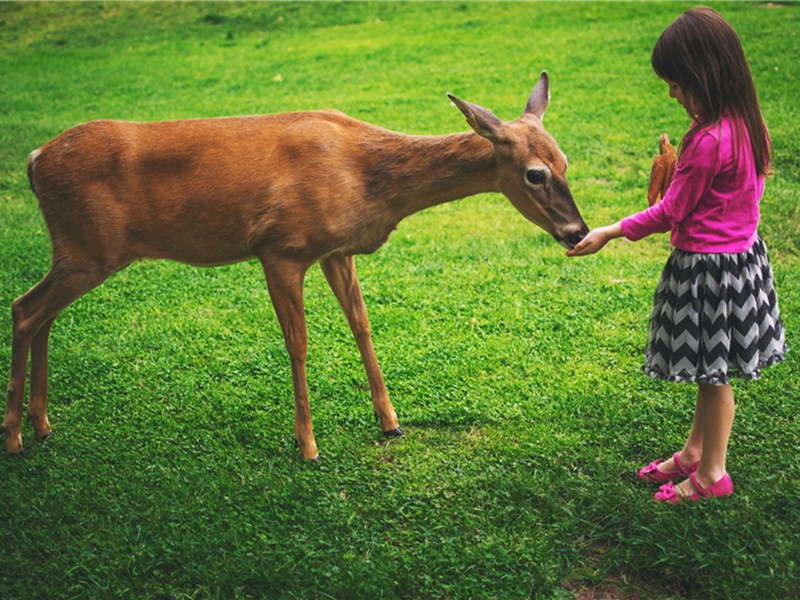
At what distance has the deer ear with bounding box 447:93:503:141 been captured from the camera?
391 cm

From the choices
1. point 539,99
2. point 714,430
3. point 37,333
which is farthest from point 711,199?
point 37,333

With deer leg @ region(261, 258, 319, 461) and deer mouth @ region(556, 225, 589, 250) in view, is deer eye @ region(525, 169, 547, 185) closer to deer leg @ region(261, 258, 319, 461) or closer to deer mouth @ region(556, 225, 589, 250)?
deer mouth @ region(556, 225, 589, 250)

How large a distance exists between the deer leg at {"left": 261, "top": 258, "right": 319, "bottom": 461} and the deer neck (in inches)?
25.3

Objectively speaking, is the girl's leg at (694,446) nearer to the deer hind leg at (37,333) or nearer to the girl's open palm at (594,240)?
the girl's open palm at (594,240)

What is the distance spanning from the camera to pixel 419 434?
484cm

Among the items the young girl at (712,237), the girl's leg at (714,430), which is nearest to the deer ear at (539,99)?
the young girl at (712,237)

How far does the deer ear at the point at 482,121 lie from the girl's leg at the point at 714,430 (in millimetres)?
1601

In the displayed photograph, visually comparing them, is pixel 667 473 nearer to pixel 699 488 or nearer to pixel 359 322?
pixel 699 488

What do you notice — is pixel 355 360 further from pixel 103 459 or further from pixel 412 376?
pixel 103 459

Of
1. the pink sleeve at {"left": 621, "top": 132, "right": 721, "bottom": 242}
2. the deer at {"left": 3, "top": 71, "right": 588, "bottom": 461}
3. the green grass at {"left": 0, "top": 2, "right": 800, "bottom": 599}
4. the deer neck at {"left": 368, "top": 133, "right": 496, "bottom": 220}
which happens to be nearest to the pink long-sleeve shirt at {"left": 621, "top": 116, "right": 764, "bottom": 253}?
the pink sleeve at {"left": 621, "top": 132, "right": 721, "bottom": 242}

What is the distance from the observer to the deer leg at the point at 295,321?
443 centimetres

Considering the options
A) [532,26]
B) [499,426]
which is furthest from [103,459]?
[532,26]

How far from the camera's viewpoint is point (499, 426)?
4816mm

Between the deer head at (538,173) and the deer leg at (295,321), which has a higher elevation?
the deer head at (538,173)
